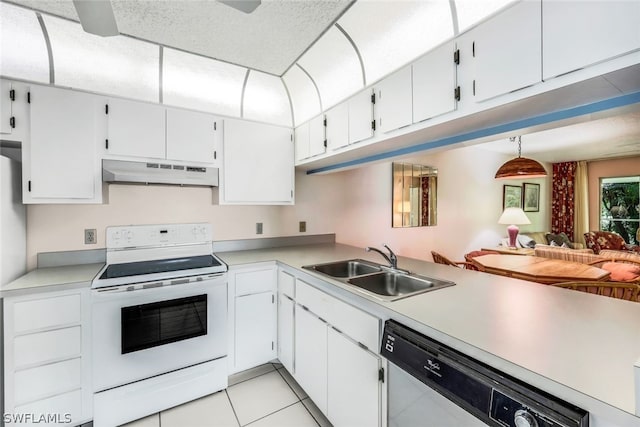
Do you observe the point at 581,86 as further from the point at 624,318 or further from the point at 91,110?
the point at 91,110

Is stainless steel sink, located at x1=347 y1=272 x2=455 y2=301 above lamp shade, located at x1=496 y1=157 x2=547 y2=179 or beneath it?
beneath

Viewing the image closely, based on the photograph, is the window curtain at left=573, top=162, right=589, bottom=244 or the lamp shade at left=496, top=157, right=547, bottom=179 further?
the window curtain at left=573, top=162, right=589, bottom=244

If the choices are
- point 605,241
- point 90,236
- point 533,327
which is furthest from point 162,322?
point 605,241

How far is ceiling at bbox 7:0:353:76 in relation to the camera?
1639 mm

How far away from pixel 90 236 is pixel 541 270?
3997 mm

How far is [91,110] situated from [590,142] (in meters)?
6.36

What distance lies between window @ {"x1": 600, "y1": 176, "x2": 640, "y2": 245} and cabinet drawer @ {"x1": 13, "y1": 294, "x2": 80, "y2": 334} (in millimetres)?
7856

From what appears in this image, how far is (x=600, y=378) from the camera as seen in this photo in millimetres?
687

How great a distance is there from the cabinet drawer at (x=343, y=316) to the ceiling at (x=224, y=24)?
1800 millimetres

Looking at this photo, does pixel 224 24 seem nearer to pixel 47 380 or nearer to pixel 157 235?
pixel 157 235

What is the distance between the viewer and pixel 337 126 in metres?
2.18

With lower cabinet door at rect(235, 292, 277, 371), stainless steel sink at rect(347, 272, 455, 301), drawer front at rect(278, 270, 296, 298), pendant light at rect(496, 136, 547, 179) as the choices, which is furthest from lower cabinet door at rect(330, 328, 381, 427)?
pendant light at rect(496, 136, 547, 179)

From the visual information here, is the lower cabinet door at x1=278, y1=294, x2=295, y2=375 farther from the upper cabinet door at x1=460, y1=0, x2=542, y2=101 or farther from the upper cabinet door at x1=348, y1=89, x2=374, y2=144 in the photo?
the upper cabinet door at x1=460, y1=0, x2=542, y2=101

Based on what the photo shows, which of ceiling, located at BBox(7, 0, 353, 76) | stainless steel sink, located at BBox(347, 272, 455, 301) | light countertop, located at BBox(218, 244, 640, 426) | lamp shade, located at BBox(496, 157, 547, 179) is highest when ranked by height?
ceiling, located at BBox(7, 0, 353, 76)
